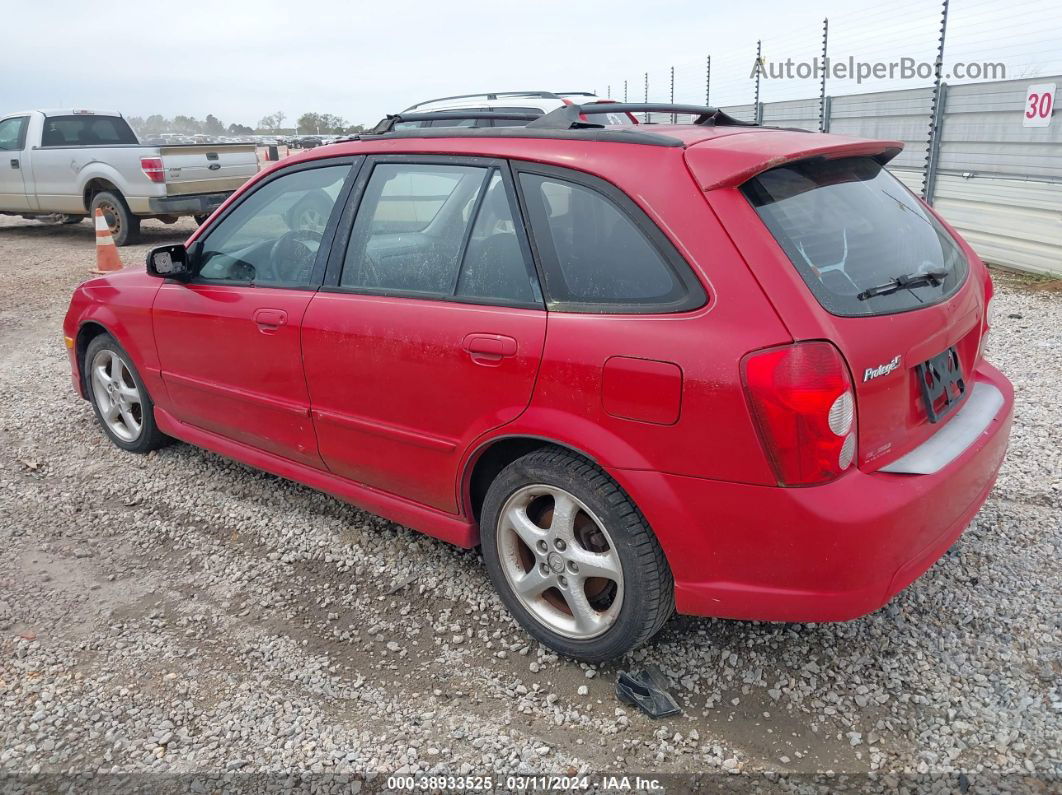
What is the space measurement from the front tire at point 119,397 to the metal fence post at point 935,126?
896 cm

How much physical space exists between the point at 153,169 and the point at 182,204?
0.56 meters

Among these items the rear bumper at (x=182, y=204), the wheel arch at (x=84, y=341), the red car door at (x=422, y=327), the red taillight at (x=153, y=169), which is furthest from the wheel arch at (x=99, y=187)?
the red car door at (x=422, y=327)

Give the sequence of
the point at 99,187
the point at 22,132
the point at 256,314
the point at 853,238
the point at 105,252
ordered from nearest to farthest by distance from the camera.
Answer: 1. the point at 853,238
2. the point at 256,314
3. the point at 105,252
4. the point at 99,187
5. the point at 22,132

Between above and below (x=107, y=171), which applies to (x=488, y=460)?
below

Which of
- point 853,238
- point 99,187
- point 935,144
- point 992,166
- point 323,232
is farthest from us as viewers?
point 99,187

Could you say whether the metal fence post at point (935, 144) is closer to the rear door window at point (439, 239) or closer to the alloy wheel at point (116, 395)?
the rear door window at point (439, 239)

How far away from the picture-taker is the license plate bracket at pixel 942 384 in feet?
8.06

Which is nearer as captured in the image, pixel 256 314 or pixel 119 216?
pixel 256 314

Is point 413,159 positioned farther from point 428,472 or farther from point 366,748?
point 366,748

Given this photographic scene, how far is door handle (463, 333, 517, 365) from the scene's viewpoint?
256 centimetres

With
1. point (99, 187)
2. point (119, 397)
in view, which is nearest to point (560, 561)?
point (119, 397)

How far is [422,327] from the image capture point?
279cm

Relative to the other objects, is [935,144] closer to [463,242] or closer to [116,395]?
[463,242]

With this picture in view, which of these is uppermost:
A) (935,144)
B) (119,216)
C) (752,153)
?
(752,153)
